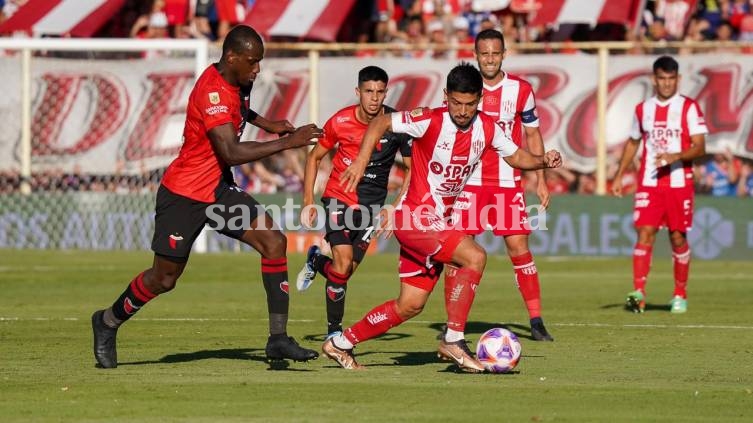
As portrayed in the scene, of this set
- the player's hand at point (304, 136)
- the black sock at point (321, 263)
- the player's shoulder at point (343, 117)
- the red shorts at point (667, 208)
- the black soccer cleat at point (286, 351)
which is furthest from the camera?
the red shorts at point (667, 208)

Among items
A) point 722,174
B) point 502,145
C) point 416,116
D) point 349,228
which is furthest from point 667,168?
point 722,174

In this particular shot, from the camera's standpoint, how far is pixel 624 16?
26.2m

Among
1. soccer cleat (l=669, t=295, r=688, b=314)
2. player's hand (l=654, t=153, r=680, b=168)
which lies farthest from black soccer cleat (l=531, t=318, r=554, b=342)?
player's hand (l=654, t=153, r=680, b=168)

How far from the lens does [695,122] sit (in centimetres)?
1609

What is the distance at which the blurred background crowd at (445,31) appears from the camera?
25.1 metres

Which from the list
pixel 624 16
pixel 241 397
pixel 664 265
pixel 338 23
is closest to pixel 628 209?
pixel 664 265

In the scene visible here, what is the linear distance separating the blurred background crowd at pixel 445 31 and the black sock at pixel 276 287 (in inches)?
570

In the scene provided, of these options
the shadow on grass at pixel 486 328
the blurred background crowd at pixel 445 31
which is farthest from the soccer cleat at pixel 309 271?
the blurred background crowd at pixel 445 31

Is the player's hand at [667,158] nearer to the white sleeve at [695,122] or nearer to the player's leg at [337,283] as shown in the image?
the white sleeve at [695,122]

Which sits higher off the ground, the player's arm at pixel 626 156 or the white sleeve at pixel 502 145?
the white sleeve at pixel 502 145

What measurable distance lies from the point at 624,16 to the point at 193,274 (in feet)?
31.0

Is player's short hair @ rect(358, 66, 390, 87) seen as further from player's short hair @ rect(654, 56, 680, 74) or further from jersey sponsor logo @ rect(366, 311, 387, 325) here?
player's short hair @ rect(654, 56, 680, 74)

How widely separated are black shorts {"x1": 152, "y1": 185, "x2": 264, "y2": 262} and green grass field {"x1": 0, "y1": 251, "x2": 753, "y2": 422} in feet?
2.88

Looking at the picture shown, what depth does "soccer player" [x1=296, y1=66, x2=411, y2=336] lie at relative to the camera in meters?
12.6
